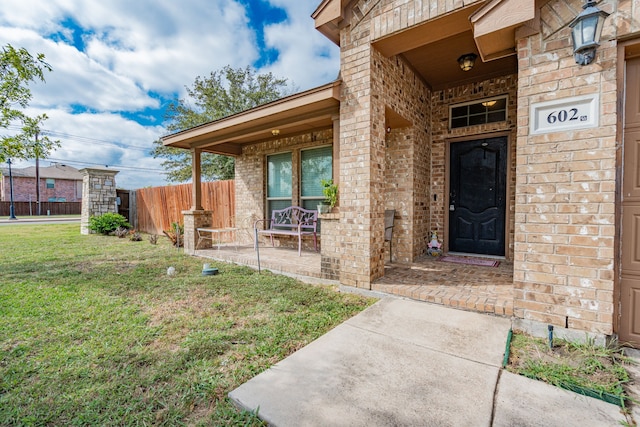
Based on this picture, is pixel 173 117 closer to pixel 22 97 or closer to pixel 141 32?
pixel 141 32

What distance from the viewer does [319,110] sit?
13.0 ft

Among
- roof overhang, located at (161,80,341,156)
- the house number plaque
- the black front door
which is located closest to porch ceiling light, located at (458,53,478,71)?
the black front door

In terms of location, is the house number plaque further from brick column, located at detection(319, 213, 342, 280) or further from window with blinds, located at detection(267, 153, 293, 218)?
window with blinds, located at detection(267, 153, 293, 218)

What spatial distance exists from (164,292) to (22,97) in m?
4.56

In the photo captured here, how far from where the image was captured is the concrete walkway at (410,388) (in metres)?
1.40

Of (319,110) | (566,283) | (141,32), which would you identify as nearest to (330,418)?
→ (566,283)

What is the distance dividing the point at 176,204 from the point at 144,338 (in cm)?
777

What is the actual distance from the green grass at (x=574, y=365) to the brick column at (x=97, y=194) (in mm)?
12504

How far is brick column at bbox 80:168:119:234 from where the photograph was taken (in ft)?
33.2

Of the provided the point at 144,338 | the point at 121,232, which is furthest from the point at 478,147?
the point at 121,232

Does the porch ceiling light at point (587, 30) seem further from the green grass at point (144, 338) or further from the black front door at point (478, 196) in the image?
the green grass at point (144, 338)

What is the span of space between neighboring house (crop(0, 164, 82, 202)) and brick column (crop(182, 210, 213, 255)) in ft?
100

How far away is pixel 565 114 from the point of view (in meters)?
2.14

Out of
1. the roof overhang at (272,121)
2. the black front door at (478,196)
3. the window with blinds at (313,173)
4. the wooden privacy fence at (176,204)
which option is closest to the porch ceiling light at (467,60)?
the black front door at (478,196)
